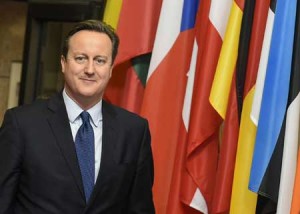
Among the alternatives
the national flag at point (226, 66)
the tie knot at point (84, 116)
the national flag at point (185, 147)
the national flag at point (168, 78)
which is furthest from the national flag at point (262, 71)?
the tie knot at point (84, 116)

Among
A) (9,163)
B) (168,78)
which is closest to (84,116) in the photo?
(9,163)

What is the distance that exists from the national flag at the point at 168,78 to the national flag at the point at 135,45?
0.26 ft

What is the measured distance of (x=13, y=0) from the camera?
3473 mm

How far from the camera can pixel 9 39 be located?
3.48m

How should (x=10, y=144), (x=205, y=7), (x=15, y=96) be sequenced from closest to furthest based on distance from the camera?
1. (x=10, y=144)
2. (x=205, y=7)
3. (x=15, y=96)

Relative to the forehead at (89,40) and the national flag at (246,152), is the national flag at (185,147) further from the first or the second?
the forehead at (89,40)

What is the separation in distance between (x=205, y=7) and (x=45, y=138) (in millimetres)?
903

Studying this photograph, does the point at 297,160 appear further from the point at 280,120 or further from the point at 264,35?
the point at 264,35

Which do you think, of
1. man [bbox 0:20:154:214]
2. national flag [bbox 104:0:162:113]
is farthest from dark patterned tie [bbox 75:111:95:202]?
national flag [bbox 104:0:162:113]

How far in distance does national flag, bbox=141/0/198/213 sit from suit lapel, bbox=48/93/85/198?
663mm

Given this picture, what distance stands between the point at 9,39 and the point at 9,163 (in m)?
2.36

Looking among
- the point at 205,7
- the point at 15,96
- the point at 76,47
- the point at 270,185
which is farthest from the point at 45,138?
the point at 15,96

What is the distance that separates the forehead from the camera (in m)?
1.37

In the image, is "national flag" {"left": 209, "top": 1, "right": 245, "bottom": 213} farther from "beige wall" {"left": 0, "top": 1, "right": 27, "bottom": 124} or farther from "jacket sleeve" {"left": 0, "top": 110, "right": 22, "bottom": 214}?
"beige wall" {"left": 0, "top": 1, "right": 27, "bottom": 124}
